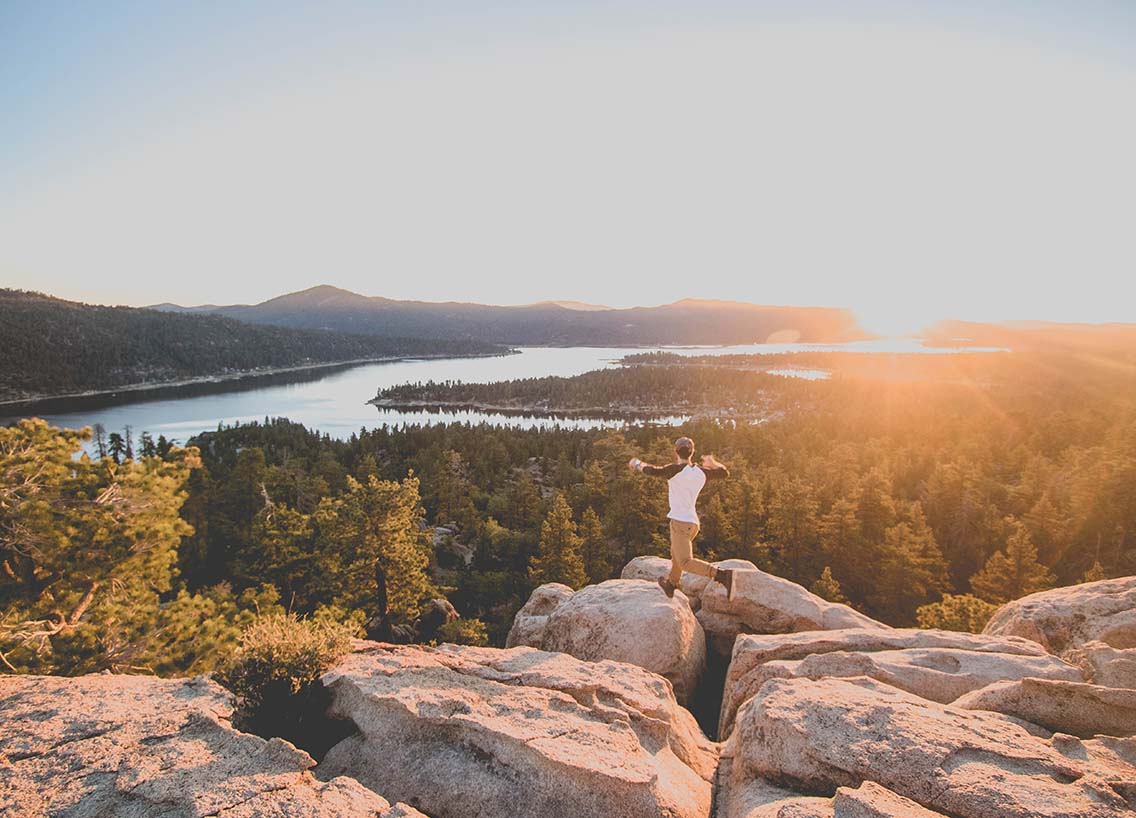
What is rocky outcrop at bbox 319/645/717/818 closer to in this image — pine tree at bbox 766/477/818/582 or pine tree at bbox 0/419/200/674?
pine tree at bbox 0/419/200/674

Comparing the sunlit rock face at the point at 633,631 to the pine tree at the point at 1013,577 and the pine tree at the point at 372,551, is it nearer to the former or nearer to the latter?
the pine tree at the point at 372,551

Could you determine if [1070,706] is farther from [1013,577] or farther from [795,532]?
[795,532]

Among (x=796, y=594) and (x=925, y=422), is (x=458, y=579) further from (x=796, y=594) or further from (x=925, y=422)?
(x=925, y=422)

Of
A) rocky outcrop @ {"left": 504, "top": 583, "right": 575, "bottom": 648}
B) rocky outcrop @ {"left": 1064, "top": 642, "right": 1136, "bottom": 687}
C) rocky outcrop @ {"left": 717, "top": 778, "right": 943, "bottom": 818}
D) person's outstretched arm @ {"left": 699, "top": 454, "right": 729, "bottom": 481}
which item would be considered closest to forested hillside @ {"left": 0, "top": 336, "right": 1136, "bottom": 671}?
rocky outcrop @ {"left": 504, "top": 583, "right": 575, "bottom": 648}

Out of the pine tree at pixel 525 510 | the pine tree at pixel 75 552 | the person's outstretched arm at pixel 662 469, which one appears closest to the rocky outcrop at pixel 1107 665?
the person's outstretched arm at pixel 662 469

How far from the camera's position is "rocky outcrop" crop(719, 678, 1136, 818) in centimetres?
568

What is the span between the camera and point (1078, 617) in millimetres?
13133

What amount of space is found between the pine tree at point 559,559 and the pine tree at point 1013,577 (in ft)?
69.4

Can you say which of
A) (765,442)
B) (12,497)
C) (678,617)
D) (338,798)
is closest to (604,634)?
(678,617)

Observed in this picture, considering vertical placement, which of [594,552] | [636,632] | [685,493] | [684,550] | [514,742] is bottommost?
[594,552]

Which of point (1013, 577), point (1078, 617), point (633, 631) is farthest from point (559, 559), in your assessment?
point (1013, 577)

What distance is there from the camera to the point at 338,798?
5898 millimetres

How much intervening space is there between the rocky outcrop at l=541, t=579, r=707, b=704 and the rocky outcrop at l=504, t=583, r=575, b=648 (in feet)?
3.75

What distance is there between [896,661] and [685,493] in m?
5.64
